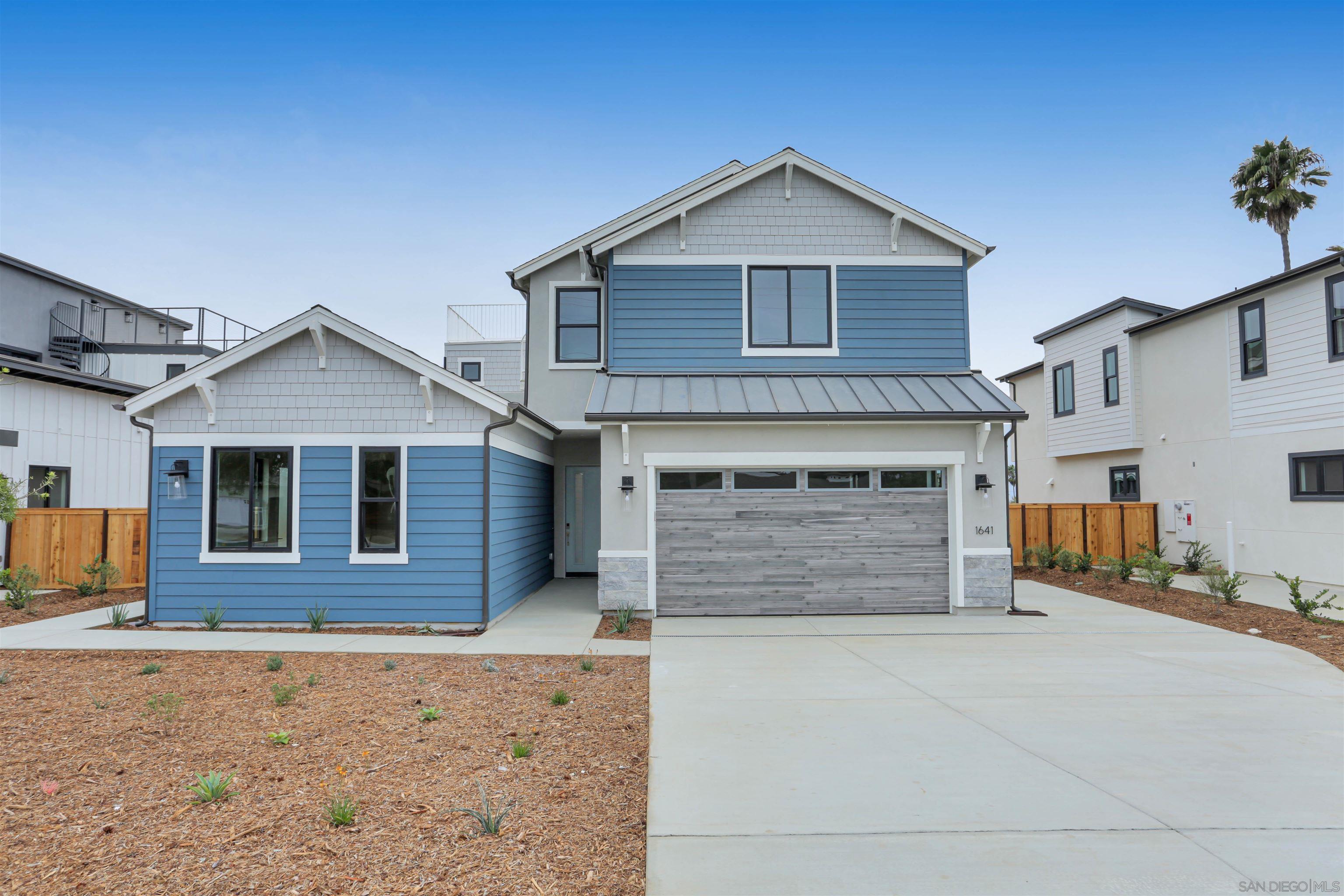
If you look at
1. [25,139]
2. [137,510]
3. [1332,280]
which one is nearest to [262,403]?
[137,510]

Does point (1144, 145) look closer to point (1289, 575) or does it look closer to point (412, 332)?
point (1289, 575)

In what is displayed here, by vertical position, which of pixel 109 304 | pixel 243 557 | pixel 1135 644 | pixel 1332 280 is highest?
pixel 109 304

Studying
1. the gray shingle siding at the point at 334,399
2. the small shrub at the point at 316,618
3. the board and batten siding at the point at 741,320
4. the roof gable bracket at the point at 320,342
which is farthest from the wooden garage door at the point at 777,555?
the roof gable bracket at the point at 320,342

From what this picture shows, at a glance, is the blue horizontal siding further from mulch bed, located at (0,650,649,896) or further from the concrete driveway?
the concrete driveway

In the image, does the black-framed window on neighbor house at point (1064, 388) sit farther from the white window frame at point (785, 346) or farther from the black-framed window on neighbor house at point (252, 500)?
the black-framed window on neighbor house at point (252, 500)

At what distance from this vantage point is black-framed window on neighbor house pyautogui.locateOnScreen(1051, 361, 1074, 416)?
19797 mm

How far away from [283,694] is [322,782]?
6.64 ft

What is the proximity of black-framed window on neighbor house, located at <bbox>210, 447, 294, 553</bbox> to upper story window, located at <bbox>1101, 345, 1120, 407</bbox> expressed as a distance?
733 inches

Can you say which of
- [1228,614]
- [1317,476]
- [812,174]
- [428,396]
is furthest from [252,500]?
[1317,476]

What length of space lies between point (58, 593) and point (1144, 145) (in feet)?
82.3

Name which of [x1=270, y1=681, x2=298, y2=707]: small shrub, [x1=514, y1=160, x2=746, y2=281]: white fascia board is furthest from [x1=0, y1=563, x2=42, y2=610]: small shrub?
[x1=514, y1=160, x2=746, y2=281]: white fascia board

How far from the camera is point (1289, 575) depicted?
44.1 ft

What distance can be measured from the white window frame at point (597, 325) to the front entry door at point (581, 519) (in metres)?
2.37

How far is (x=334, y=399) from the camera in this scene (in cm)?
984
